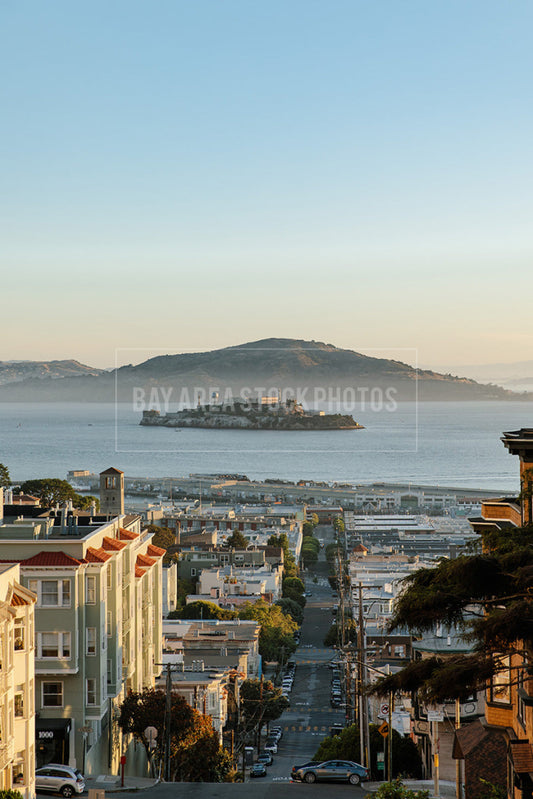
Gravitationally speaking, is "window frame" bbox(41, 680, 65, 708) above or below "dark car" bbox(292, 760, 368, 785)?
above

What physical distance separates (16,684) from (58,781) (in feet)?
7.63

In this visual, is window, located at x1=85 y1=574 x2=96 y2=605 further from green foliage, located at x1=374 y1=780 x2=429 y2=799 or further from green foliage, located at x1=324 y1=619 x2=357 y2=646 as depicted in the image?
green foliage, located at x1=324 y1=619 x2=357 y2=646

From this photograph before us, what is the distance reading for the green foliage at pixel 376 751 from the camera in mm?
21062

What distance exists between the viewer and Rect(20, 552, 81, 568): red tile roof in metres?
→ 19.4

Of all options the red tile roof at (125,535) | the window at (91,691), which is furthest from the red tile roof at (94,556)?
the red tile roof at (125,535)

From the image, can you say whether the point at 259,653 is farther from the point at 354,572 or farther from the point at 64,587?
the point at 64,587

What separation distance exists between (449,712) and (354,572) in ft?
142

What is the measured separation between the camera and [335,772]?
19328 millimetres

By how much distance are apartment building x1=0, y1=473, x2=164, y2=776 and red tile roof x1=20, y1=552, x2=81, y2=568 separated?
19 millimetres

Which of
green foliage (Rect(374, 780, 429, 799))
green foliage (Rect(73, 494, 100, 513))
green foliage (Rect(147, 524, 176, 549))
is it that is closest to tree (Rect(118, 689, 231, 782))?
green foliage (Rect(374, 780, 429, 799))

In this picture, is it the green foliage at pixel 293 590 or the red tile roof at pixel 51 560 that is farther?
the green foliage at pixel 293 590

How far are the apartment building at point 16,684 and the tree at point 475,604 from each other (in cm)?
736

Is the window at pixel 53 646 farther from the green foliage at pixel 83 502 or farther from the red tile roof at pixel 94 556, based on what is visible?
the green foliage at pixel 83 502

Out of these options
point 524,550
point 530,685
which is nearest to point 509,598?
point 524,550
